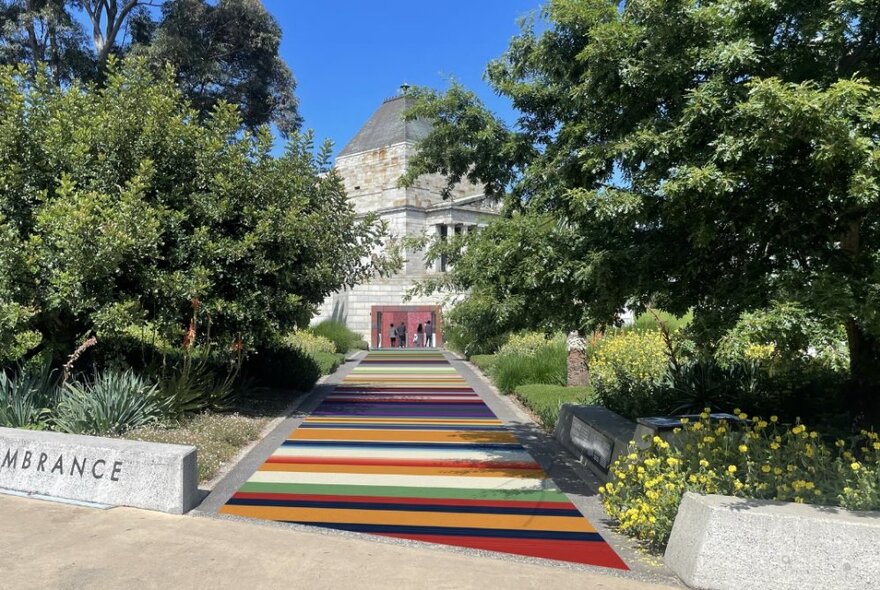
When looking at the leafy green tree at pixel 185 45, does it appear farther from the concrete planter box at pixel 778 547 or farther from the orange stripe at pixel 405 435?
the concrete planter box at pixel 778 547

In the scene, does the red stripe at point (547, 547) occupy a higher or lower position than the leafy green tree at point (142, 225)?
lower

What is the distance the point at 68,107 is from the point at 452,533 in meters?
9.36

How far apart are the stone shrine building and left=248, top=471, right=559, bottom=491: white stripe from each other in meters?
32.2

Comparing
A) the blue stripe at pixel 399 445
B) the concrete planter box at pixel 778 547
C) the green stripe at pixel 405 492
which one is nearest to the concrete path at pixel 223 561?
the concrete planter box at pixel 778 547

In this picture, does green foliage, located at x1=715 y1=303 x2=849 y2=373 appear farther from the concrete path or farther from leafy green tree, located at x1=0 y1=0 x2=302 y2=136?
leafy green tree, located at x1=0 y1=0 x2=302 y2=136

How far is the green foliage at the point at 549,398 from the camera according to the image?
1094 centimetres

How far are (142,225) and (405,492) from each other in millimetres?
5331

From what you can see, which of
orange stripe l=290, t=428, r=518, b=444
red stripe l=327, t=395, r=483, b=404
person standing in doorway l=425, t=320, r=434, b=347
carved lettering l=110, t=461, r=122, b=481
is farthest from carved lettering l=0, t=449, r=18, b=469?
person standing in doorway l=425, t=320, r=434, b=347

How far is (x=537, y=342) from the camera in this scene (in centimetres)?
2056

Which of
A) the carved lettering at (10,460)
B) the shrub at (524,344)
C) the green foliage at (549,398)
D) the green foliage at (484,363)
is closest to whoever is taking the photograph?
the carved lettering at (10,460)

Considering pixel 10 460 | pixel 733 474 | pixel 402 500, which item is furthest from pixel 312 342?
pixel 733 474

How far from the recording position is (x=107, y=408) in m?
8.56

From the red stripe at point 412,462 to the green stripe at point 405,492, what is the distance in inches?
43.9

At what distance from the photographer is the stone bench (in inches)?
244
